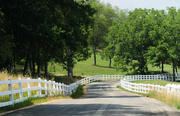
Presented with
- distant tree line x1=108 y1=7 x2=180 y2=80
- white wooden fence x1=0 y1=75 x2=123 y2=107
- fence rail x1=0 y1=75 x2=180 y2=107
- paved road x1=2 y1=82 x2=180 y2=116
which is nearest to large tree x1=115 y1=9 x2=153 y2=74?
distant tree line x1=108 y1=7 x2=180 y2=80

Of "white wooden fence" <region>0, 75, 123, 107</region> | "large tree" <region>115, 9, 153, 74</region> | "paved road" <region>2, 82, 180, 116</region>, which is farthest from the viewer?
"large tree" <region>115, 9, 153, 74</region>

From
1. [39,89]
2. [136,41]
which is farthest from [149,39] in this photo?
[39,89]

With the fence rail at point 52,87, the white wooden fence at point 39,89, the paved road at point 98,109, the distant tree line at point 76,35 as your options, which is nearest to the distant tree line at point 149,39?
the distant tree line at point 76,35

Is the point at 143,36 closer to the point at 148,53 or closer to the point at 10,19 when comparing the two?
the point at 148,53

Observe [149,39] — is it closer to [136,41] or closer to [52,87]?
[136,41]

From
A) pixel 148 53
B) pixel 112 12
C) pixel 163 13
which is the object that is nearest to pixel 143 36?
pixel 148 53

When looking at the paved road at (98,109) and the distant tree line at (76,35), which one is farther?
the distant tree line at (76,35)

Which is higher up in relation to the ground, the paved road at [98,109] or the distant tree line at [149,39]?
the distant tree line at [149,39]

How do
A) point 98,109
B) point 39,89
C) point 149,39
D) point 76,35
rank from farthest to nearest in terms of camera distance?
point 149,39
point 76,35
point 39,89
point 98,109

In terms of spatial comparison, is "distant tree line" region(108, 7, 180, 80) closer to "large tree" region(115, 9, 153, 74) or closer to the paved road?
"large tree" region(115, 9, 153, 74)

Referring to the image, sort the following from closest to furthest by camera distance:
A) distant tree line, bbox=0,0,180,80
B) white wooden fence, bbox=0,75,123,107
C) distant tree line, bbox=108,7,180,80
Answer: white wooden fence, bbox=0,75,123,107, distant tree line, bbox=0,0,180,80, distant tree line, bbox=108,7,180,80

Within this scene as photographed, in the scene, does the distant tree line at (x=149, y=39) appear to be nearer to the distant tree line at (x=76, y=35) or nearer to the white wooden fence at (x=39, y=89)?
the distant tree line at (x=76, y=35)

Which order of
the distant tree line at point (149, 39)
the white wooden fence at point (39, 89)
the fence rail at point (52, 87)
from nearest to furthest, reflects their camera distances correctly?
the white wooden fence at point (39, 89) → the fence rail at point (52, 87) → the distant tree line at point (149, 39)

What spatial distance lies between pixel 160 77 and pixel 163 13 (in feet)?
54.7
